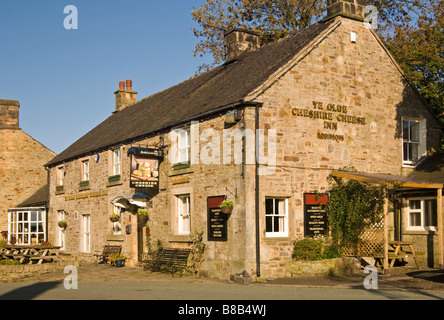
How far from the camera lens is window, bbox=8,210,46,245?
32.8 metres

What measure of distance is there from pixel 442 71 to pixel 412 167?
4.70 meters

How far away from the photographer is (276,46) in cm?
2052

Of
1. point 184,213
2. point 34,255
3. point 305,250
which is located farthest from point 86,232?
point 305,250

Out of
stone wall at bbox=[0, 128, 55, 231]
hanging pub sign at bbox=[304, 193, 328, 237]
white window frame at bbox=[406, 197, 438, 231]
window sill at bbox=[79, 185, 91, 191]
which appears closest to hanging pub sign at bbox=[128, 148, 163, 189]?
hanging pub sign at bbox=[304, 193, 328, 237]

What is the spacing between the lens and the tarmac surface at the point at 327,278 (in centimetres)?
1413

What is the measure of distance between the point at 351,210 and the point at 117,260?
9527 millimetres

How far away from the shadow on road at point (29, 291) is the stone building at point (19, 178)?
17712mm

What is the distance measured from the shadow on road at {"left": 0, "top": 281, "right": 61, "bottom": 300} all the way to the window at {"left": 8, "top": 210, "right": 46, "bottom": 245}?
1686cm

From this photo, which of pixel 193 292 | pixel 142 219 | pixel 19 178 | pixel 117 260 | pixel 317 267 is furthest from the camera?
pixel 19 178

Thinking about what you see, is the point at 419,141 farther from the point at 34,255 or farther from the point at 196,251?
the point at 34,255

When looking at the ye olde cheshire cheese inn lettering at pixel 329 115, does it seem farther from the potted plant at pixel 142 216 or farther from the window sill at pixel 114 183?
the window sill at pixel 114 183

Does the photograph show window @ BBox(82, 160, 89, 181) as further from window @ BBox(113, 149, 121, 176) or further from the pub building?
the pub building

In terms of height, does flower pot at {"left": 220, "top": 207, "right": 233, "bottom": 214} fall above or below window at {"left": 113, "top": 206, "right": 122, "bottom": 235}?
above

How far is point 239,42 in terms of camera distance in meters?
23.1
